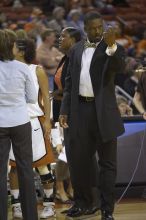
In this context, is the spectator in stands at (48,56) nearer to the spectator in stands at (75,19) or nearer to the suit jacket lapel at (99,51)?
the suit jacket lapel at (99,51)

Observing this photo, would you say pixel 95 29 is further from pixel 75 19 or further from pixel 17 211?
pixel 75 19

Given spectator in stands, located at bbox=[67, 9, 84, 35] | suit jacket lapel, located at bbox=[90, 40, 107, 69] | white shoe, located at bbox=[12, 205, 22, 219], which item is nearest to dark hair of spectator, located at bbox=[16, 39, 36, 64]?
suit jacket lapel, located at bbox=[90, 40, 107, 69]

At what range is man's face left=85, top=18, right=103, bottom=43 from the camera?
551cm

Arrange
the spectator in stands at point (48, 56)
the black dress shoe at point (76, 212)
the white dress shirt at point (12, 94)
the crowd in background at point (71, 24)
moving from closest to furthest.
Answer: the white dress shirt at point (12, 94) → the black dress shoe at point (76, 212) → the spectator in stands at point (48, 56) → the crowd in background at point (71, 24)

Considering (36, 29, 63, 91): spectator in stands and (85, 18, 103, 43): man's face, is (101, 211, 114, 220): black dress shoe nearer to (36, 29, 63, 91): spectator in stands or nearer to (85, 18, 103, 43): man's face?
(85, 18, 103, 43): man's face

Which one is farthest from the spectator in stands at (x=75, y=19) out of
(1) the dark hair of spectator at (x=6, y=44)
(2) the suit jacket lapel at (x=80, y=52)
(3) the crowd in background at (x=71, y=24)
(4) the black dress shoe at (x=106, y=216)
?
(1) the dark hair of spectator at (x=6, y=44)

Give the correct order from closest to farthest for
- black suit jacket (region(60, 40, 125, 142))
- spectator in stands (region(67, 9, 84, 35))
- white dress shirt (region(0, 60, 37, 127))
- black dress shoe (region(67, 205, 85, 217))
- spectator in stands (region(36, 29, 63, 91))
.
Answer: white dress shirt (region(0, 60, 37, 127)) < black suit jacket (region(60, 40, 125, 142)) < black dress shoe (region(67, 205, 85, 217)) < spectator in stands (region(36, 29, 63, 91)) < spectator in stands (region(67, 9, 84, 35))

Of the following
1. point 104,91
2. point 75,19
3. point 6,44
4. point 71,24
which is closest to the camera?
point 6,44

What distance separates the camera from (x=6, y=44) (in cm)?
510

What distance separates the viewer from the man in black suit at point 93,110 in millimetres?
5520

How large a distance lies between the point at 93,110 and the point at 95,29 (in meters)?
0.65

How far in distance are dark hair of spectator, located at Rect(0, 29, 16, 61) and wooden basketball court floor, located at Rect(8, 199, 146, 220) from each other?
5.27 feet

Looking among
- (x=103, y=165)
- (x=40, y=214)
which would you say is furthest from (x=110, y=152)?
(x=40, y=214)

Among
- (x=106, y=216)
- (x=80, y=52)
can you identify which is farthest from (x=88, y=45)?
(x=106, y=216)
